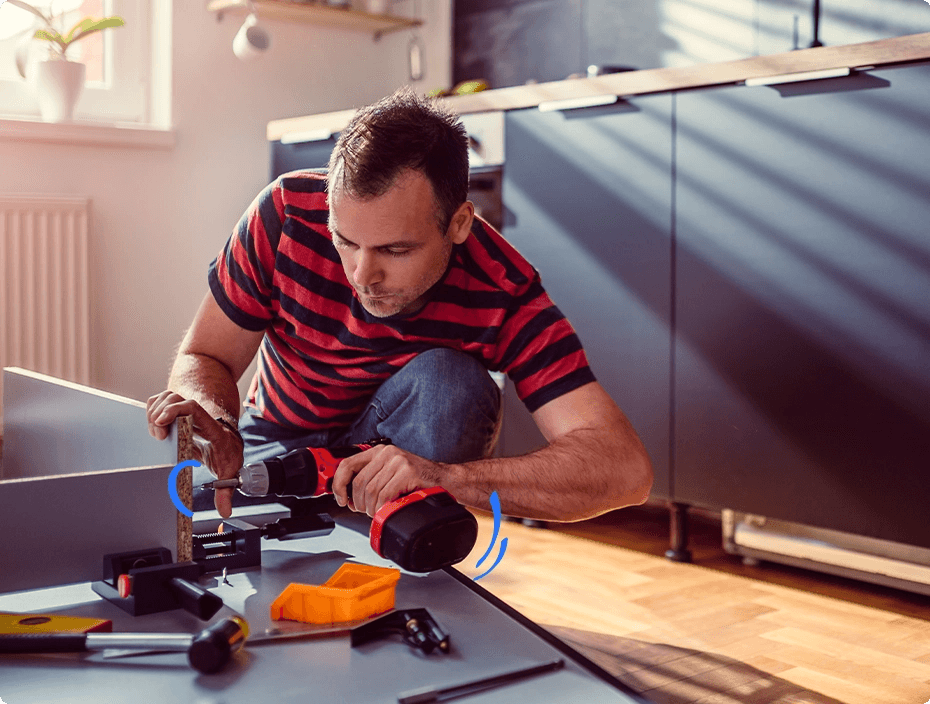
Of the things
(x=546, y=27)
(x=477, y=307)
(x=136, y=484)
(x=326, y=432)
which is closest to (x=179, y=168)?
(x=546, y=27)

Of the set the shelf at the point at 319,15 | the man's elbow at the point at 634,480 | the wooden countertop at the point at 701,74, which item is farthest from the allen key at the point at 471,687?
the shelf at the point at 319,15

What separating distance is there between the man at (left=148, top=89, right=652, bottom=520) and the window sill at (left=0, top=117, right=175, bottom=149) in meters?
1.58

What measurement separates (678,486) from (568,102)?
3.32 feet

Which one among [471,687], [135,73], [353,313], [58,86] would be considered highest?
[135,73]

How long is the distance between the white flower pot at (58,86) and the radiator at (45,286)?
266 mm

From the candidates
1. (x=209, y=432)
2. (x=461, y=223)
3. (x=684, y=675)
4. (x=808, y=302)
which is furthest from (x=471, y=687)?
(x=808, y=302)

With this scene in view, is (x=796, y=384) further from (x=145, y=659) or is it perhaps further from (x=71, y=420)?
(x=145, y=659)

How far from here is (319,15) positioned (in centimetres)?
349

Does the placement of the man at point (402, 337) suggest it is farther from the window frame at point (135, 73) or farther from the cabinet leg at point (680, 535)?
the window frame at point (135, 73)

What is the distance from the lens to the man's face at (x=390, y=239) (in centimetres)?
131

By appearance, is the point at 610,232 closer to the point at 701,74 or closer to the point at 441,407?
the point at 701,74

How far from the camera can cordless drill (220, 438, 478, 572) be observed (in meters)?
0.96

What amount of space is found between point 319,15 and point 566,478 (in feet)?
8.55

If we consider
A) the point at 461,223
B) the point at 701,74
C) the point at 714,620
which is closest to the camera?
the point at 461,223
